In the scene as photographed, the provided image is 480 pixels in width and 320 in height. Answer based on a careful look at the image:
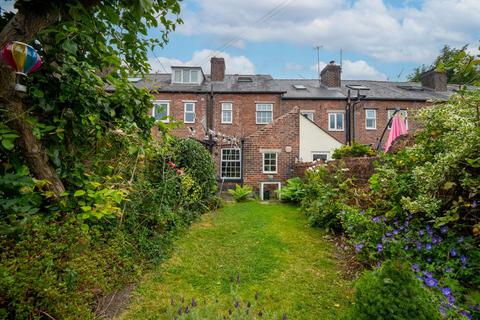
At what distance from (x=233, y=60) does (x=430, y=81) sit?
1687 centimetres

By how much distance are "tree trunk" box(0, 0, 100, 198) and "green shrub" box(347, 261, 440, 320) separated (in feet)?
8.24

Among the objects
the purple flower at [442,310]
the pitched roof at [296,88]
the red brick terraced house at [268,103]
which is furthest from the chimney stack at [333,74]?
the purple flower at [442,310]

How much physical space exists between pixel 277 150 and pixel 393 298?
9834 millimetres

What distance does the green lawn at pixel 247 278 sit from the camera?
2375 mm

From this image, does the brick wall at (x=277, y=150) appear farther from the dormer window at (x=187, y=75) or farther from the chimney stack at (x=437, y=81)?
the chimney stack at (x=437, y=81)

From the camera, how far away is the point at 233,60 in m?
22.2

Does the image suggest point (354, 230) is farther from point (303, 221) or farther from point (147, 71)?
point (147, 71)

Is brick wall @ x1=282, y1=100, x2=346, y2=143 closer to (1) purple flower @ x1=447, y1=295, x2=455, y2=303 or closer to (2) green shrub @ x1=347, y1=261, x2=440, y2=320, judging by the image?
(1) purple flower @ x1=447, y1=295, x2=455, y2=303

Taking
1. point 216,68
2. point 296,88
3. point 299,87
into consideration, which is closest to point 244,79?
point 216,68

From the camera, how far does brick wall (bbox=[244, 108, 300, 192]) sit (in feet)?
36.8

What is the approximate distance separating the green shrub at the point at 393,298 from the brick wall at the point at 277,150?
31.1 feet

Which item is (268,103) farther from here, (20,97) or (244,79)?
(20,97)

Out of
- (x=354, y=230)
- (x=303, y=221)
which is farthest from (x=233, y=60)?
(x=354, y=230)

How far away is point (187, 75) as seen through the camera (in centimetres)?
1986
